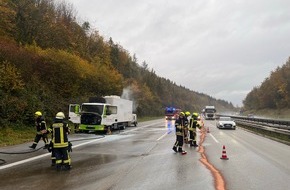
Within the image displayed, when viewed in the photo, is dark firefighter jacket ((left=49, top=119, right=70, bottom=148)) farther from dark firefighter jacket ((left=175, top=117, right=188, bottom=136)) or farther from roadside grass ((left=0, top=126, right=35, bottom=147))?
roadside grass ((left=0, top=126, right=35, bottom=147))

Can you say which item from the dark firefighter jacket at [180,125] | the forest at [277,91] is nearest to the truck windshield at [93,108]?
the dark firefighter jacket at [180,125]

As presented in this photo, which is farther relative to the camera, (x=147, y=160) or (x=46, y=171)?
(x=147, y=160)

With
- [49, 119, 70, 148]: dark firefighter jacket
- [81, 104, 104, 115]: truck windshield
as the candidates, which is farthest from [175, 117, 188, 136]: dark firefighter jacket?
[81, 104, 104, 115]: truck windshield

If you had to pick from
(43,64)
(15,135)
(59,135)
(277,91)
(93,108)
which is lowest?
(15,135)

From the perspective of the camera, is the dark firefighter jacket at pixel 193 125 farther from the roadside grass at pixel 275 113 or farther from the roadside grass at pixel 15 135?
the roadside grass at pixel 275 113

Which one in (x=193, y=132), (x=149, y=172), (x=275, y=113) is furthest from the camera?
(x=275, y=113)

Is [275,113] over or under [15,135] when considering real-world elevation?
over

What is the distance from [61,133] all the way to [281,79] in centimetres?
10988

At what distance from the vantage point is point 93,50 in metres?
68.9

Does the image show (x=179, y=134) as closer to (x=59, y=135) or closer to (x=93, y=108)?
(x=59, y=135)

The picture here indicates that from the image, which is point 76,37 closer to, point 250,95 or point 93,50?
point 93,50

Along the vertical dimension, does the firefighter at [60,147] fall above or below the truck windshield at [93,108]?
below

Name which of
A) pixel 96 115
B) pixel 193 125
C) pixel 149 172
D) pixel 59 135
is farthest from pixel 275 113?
pixel 59 135

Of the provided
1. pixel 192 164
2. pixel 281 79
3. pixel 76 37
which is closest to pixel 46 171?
pixel 192 164
